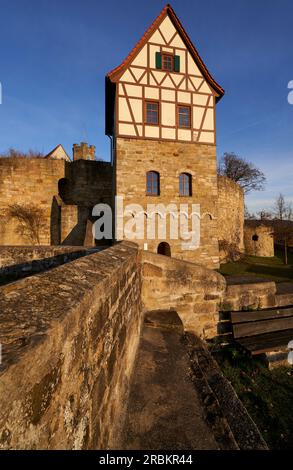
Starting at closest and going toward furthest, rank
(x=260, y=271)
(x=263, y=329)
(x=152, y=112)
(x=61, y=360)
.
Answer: (x=61, y=360) → (x=263, y=329) → (x=152, y=112) → (x=260, y=271)

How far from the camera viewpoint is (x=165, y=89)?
11914 millimetres

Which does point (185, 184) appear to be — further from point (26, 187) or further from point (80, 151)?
point (80, 151)

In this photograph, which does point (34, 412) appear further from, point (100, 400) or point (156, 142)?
point (156, 142)

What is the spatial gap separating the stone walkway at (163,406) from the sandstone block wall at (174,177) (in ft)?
27.5

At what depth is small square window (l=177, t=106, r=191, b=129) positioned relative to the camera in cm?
1221

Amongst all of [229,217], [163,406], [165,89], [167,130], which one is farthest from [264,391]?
[229,217]

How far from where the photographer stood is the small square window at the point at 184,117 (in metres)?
12.2

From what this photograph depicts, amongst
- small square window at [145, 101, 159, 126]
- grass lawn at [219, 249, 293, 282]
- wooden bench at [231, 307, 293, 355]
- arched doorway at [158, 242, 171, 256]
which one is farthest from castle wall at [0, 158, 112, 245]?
wooden bench at [231, 307, 293, 355]

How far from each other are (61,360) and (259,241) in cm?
2440

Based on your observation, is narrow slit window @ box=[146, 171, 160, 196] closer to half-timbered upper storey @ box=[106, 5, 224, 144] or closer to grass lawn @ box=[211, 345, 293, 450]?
half-timbered upper storey @ box=[106, 5, 224, 144]

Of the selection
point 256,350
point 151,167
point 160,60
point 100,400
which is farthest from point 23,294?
point 160,60

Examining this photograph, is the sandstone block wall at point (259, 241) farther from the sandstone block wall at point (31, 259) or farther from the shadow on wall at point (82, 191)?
the sandstone block wall at point (31, 259)

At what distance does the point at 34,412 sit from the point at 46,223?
50.7ft

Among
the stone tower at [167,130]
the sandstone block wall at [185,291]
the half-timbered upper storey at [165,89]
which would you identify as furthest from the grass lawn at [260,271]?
the half-timbered upper storey at [165,89]
